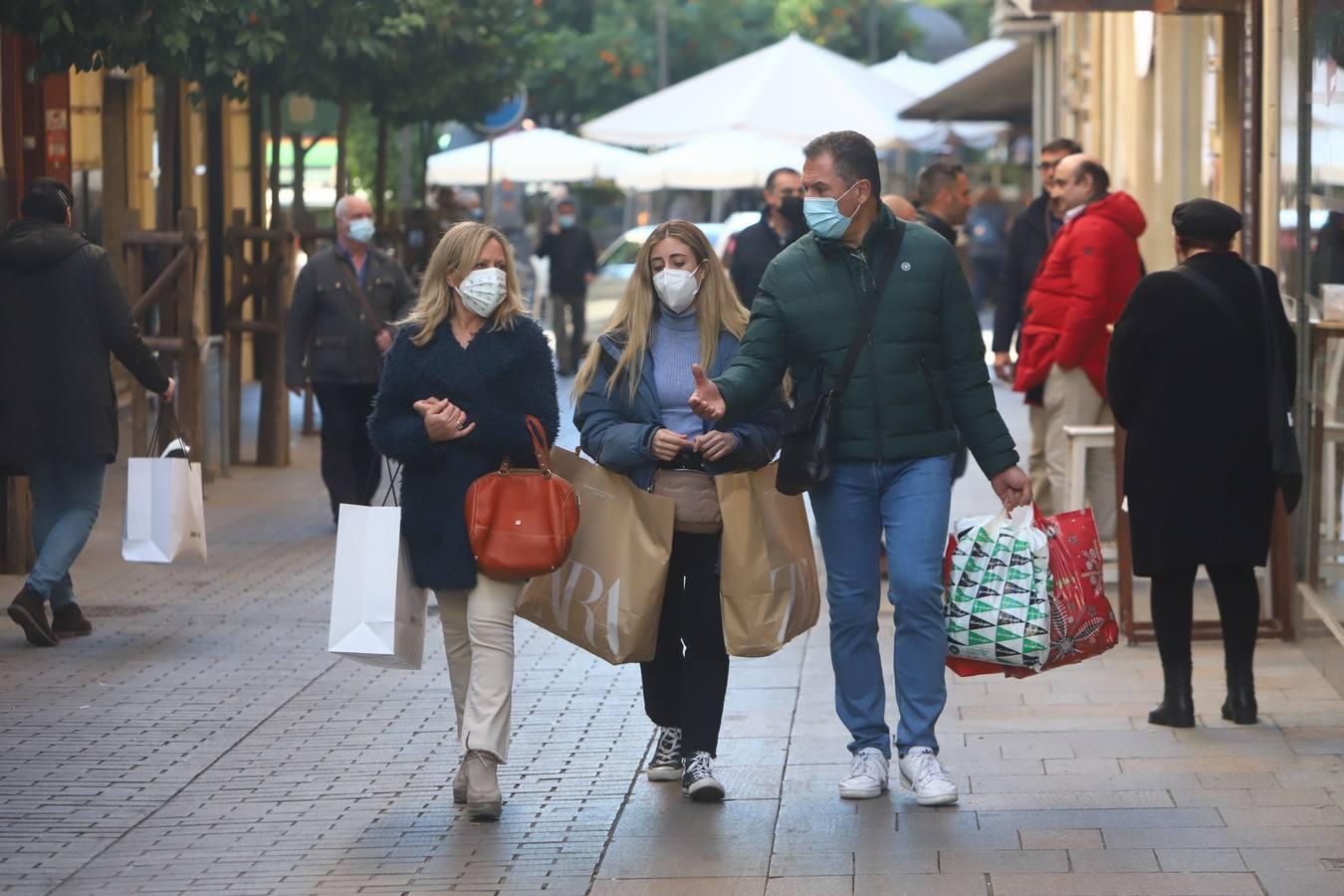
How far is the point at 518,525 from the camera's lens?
6.18 metres

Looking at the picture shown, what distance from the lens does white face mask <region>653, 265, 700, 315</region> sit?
252 inches

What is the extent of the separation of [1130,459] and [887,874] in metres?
2.34

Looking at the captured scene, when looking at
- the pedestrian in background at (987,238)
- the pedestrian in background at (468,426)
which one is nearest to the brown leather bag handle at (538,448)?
the pedestrian in background at (468,426)

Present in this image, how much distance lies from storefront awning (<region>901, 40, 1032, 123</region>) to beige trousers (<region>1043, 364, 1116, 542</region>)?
44.4ft

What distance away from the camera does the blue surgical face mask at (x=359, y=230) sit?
39.9 ft

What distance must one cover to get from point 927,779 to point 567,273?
18211 mm

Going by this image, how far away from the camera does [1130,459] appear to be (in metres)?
7.52

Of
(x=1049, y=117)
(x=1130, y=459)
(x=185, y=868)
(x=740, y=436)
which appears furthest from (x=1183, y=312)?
(x=1049, y=117)

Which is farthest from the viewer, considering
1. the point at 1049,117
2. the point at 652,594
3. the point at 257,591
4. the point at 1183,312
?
the point at 1049,117

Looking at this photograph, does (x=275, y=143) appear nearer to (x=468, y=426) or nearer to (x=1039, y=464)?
(x=1039, y=464)

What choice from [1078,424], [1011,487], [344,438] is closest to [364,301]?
[344,438]

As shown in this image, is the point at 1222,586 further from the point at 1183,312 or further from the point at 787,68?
the point at 787,68

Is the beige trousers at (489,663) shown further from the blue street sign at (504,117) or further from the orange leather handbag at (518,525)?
the blue street sign at (504,117)

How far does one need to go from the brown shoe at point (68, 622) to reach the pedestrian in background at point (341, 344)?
266 centimetres
